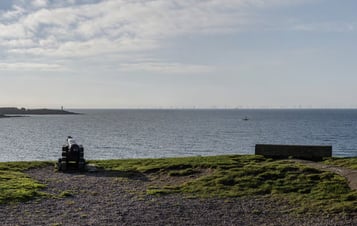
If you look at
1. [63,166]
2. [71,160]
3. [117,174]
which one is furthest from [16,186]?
[71,160]

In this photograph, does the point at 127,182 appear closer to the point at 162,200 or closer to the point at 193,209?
the point at 162,200

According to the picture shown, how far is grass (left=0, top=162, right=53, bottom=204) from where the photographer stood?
15773 millimetres

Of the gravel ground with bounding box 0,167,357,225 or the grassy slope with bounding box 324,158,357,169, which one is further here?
the grassy slope with bounding box 324,158,357,169

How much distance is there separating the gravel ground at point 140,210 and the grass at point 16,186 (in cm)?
66

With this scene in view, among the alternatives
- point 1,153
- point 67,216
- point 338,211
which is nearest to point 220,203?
point 338,211

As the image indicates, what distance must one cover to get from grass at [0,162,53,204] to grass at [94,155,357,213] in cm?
446

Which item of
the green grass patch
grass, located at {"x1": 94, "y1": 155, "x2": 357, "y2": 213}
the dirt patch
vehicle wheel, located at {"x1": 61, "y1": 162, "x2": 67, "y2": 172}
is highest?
the green grass patch

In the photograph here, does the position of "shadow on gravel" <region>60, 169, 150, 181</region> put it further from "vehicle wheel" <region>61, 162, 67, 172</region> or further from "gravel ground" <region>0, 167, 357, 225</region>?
"gravel ground" <region>0, 167, 357, 225</region>

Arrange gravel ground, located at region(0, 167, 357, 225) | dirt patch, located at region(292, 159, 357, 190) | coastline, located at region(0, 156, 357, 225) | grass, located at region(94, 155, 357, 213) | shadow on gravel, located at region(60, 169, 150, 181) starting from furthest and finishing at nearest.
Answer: shadow on gravel, located at region(60, 169, 150, 181), dirt patch, located at region(292, 159, 357, 190), grass, located at region(94, 155, 357, 213), coastline, located at region(0, 156, 357, 225), gravel ground, located at region(0, 167, 357, 225)

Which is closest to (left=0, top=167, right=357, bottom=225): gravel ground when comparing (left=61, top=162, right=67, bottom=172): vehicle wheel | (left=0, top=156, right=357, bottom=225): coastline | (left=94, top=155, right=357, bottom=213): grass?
(left=0, top=156, right=357, bottom=225): coastline

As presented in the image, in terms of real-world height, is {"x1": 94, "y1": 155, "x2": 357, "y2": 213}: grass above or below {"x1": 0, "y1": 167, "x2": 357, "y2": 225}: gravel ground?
above

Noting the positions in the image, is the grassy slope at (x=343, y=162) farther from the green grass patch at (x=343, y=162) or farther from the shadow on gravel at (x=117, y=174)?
the shadow on gravel at (x=117, y=174)

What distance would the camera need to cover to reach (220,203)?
14984 mm

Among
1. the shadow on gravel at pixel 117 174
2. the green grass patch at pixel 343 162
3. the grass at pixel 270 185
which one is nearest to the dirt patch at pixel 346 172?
the grass at pixel 270 185
